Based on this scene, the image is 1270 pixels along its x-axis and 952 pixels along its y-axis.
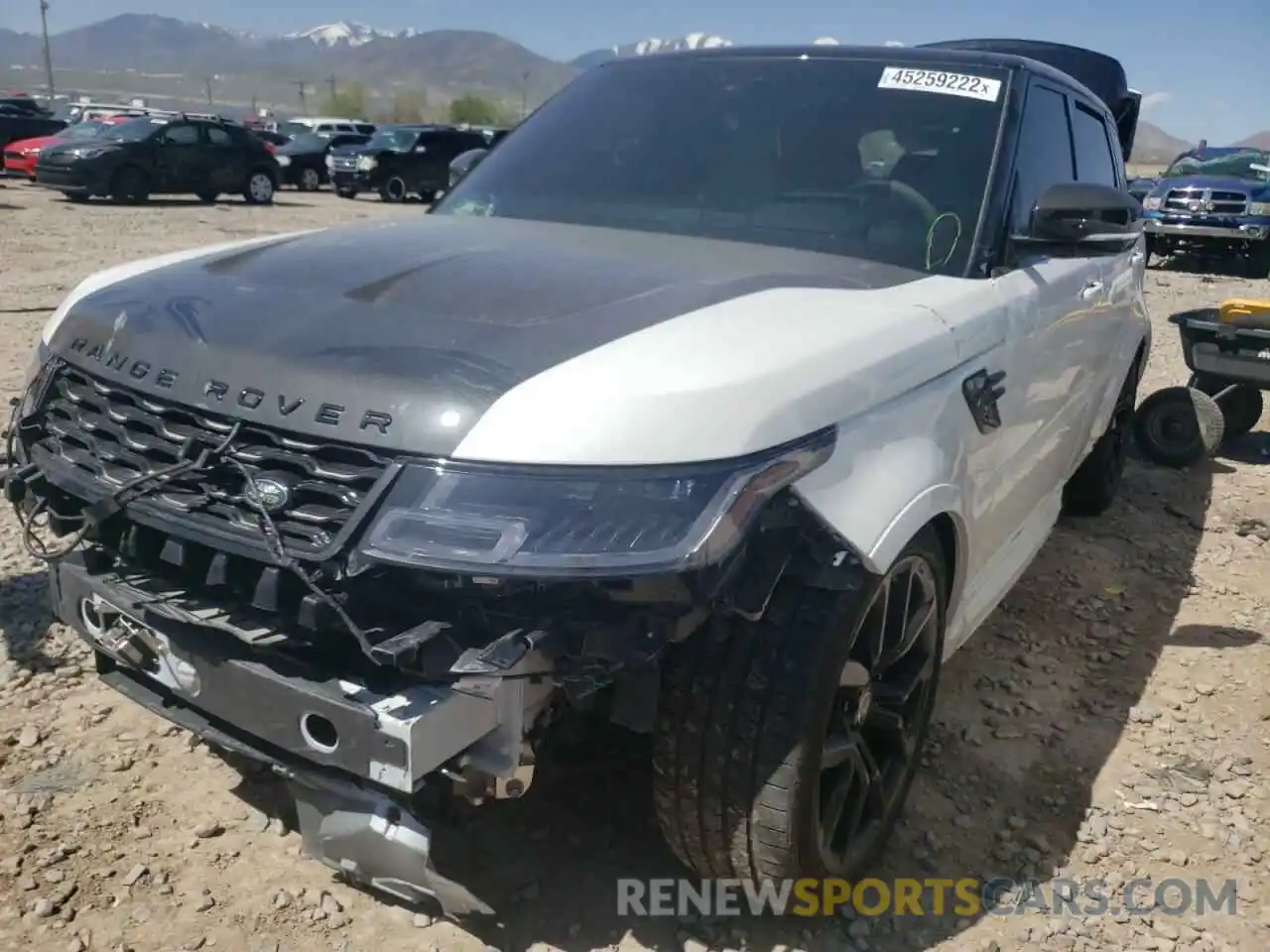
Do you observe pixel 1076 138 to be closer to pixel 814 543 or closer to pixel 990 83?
pixel 990 83

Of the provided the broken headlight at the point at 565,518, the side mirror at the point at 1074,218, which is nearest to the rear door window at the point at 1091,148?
the side mirror at the point at 1074,218

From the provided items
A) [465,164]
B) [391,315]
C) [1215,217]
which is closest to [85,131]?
[1215,217]

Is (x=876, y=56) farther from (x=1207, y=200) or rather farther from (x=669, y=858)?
(x=1207, y=200)

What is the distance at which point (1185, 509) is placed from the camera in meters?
5.79

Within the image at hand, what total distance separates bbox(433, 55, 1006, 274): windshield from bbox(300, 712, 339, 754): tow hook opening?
5.66 ft

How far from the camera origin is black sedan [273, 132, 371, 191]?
87.8ft

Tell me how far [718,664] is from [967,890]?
108cm

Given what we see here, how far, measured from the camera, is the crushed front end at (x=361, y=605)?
182 centimetres

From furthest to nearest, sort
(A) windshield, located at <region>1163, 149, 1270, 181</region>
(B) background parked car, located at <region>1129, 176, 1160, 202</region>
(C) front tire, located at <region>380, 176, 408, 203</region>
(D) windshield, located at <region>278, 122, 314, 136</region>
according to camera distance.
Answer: (D) windshield, located at <region>278, 122, 314, 136</region>, (C) front tire, located at <region>380, 176, 408, 203</region>, (B) background parked car, located at <region>1129, 176, 1160, 202</region>, (A) windshield, located at <region>1163, 149, 1270, 181</region>

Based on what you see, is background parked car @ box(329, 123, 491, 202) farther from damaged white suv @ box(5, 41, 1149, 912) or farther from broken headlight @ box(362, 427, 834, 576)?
broken headlight @ box(362, 427, 834, 576)

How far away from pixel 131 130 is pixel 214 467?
2005 cm

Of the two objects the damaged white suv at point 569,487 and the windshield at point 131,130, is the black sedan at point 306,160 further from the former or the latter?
the damaged white suv at point 569,487

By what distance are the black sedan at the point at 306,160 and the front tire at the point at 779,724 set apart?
26485 mm

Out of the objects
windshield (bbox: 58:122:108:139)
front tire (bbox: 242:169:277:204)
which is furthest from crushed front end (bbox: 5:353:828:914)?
front tire (bbox: 242:169:277:204)
